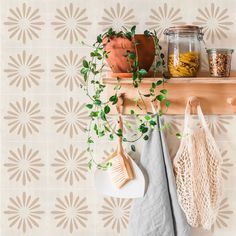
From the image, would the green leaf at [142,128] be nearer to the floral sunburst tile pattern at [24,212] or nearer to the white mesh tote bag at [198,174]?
the white mesh tote bag at [198,174]

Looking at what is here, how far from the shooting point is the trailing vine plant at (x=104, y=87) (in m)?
1.23

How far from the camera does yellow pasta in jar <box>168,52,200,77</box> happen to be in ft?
4.00

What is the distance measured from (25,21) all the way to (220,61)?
602 millimetres

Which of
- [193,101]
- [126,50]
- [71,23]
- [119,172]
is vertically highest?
[71,23]

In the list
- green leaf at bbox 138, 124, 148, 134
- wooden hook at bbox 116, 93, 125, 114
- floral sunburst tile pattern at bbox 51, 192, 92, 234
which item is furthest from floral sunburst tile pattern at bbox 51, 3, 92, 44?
floral sunburst tile pattern at bbox 51, 192, 92, 234

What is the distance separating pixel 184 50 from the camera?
1.23 m

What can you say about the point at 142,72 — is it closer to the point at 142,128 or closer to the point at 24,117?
the point at 142,128

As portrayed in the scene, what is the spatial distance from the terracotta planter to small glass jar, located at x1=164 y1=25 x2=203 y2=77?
0.19 ft

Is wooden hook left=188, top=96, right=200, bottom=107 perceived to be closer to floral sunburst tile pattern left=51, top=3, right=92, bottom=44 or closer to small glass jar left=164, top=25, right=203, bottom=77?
small glass jar left=164, top=25, right=203, bottom=77

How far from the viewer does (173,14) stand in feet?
4.39

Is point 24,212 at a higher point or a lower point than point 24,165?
lower

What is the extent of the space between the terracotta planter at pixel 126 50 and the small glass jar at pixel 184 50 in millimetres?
59

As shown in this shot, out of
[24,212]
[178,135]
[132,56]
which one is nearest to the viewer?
[132,56]

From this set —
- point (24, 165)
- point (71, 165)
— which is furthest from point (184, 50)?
point (24, 165)
